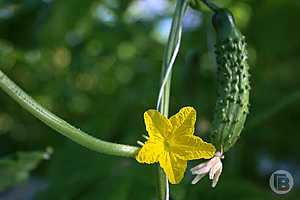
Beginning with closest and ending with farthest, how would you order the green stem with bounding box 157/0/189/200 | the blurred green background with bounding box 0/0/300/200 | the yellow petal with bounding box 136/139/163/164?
the yellow petal with bounding box 136/139/163/164, the green stem with bounding box 157/0/189/200, the blurred green background with bounding box 0/0/300/200

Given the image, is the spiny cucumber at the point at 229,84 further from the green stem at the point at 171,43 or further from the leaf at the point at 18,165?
the leaf at the point at 18,165

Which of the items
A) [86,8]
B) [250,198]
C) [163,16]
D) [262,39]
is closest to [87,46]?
[86,8]

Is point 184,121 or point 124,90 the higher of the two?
point 184,121

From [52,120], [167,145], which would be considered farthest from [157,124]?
[52,120]

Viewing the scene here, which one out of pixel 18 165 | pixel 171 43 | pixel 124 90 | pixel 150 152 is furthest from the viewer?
pixel 124 90

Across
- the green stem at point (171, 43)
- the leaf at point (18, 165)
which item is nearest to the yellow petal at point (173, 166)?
the green stem at point (171, 43)

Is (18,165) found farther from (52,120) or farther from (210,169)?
(210,169)

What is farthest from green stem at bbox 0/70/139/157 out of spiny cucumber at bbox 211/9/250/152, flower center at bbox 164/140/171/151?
spiny cucumber at bbox 211/9/250/152

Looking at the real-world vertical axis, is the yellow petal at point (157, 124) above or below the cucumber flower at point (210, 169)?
above

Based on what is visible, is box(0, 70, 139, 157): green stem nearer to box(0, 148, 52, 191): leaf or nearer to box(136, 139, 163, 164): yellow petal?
box(136, 139, 163, 164): yellow petal
